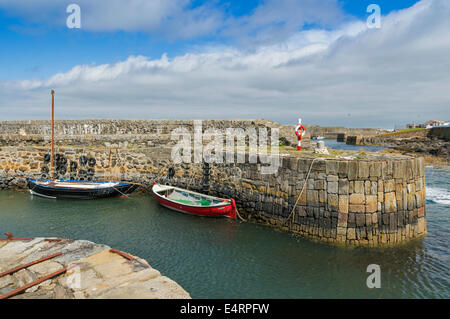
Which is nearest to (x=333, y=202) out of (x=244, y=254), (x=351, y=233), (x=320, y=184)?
(x=320, y=184)

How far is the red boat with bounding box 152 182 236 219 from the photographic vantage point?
41.8ft

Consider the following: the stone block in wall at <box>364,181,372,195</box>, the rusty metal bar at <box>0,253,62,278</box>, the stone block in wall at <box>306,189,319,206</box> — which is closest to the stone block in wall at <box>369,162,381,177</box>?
the stone block in wall at <box>364,181,372,195</box>

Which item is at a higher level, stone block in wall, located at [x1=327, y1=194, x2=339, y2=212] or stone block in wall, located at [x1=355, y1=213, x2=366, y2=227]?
stone block in wall, located at [x1=327, y1=194, x2=339, y2=212]

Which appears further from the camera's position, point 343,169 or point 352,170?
point 343,169

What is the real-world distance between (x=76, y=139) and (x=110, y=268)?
18368mm

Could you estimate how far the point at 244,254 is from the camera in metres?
9.36

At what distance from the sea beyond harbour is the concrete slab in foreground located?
2.36m

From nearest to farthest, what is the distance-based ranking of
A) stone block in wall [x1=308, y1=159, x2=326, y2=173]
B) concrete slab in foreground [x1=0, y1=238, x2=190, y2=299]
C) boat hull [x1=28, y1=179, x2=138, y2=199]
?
concrete slab in foreground [x1=0, y1=238, x2=190, y2=299]
stone block in wall [x1=308, y1=159, x2=326, y2=173]
boat hull [x1=28, y1=179, x2=138, y2=199]

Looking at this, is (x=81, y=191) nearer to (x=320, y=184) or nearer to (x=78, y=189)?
(x=78, y=189)

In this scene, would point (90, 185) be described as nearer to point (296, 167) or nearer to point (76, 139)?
point (76, 139)

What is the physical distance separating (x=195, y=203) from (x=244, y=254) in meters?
5.26

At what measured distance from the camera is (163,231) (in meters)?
11.4

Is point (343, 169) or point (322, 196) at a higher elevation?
point (343, 169)

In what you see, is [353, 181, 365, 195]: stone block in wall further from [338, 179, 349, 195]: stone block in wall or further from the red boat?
the red boat
